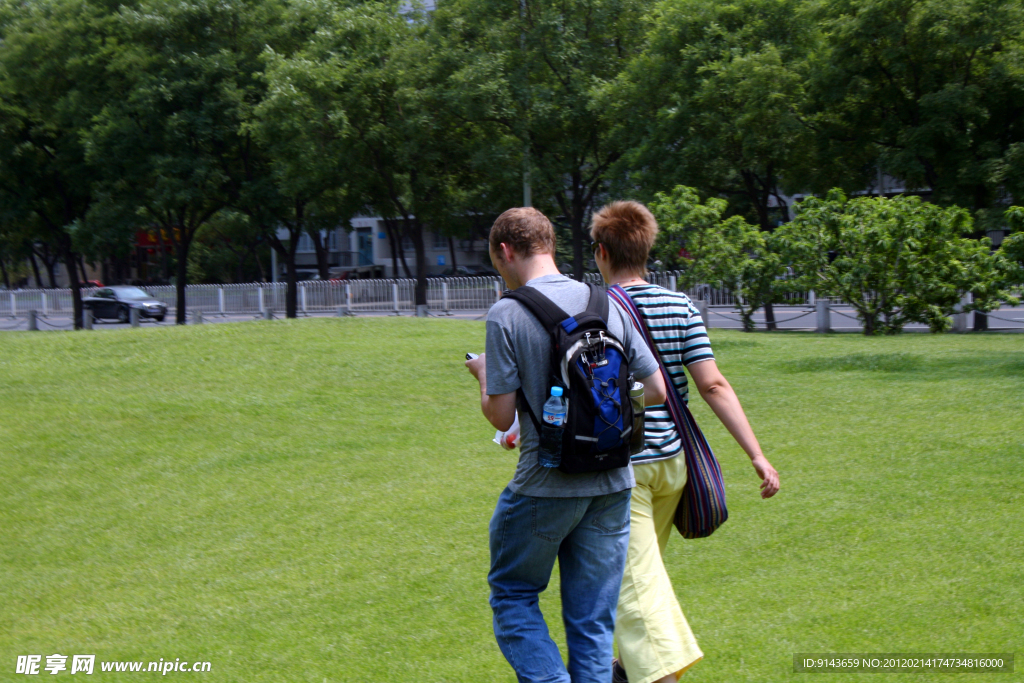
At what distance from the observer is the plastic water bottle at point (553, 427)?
263cm

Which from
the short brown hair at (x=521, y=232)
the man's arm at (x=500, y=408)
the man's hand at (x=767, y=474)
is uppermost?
the short brown hair at (x=521, y=232)

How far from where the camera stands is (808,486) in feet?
20.8

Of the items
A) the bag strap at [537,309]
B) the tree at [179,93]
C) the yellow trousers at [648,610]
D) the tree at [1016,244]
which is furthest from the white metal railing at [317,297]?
the bag strap at [537,309]

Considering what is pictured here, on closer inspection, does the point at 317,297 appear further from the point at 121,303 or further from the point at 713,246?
the point at 713,246

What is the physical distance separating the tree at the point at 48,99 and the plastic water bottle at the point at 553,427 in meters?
26.1

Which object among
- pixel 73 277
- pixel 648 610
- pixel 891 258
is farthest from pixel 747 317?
pixel 73 277

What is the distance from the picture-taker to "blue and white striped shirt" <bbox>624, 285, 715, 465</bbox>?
3.12 meters

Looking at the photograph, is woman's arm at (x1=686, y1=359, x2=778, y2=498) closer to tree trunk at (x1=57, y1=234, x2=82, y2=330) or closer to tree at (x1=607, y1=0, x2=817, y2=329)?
tree at (x1=607, y1=0, x2=817, y2=329)

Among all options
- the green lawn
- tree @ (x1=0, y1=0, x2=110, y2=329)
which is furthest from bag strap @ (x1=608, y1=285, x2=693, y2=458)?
tree @ (x1=0, y1=0, x2=110, y2=329)

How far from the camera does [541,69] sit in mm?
26969

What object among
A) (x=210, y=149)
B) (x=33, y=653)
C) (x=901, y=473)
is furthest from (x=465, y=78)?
(x=33, y=653)

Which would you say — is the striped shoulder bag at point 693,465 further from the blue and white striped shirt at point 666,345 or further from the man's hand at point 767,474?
the man's hand at point 767,474

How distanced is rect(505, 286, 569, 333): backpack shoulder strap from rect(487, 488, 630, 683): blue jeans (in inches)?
21.0
